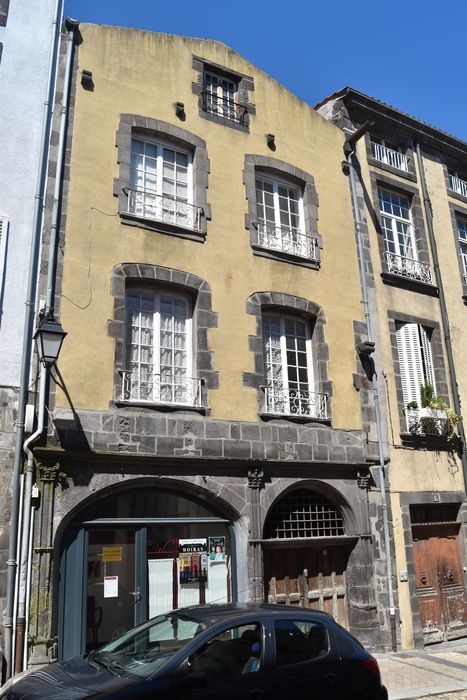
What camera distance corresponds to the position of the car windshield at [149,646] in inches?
197

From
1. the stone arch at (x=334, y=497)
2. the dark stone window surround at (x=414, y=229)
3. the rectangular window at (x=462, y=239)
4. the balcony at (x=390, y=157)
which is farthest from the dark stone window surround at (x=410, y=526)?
the balcony at (x=390, y=157)

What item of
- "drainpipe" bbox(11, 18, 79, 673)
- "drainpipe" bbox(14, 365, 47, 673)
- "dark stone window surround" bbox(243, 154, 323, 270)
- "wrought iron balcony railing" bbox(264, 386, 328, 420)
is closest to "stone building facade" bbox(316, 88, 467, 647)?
"dark stone window surround" bbox(243, 154, 323, 270)

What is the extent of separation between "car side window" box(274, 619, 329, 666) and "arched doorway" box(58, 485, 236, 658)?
11.5 feet

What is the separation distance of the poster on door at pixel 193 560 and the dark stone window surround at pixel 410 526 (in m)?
4.04

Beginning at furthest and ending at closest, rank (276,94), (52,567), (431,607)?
1. (276,94)
2. (431,607)
3. (52,567)

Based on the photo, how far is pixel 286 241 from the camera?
11.7 m

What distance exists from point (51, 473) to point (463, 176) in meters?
13.1

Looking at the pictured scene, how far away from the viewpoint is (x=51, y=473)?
8.05m

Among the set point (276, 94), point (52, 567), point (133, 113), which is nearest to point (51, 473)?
point (52, 567)

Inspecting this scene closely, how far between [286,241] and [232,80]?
349 centimetres

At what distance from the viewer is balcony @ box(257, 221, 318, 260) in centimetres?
1142

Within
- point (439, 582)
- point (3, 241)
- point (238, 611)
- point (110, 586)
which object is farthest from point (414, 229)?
point (238, 611)

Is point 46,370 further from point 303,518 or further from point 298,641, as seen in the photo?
point 303,518

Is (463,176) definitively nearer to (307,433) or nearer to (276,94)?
(276,94)
